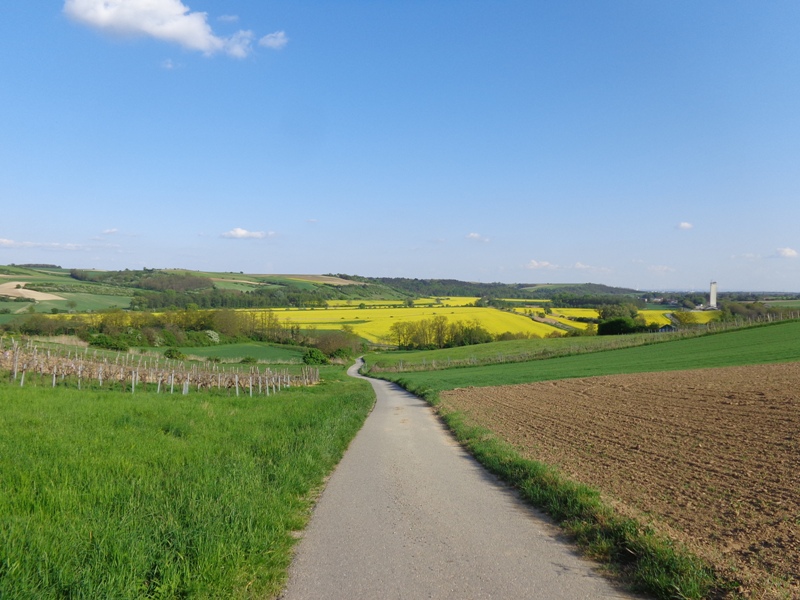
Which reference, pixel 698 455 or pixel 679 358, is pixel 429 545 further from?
pixel 679 358

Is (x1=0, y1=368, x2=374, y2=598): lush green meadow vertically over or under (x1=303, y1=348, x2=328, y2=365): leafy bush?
over

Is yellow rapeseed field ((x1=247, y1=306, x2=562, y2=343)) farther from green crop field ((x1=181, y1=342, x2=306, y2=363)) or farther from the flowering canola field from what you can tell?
green crop field ((x1=181, y1=342, x2=306, y2=363))

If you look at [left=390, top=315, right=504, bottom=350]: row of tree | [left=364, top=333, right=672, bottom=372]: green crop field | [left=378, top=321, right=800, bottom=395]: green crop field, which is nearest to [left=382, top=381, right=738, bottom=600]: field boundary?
[left=378, top=321, right=800, bottom=395]: green crop field

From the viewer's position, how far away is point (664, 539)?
6.12 metres

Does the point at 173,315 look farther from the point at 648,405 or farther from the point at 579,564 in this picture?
the point at 579,564

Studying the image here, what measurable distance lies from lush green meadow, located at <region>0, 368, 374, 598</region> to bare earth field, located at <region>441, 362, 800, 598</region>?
177 inches

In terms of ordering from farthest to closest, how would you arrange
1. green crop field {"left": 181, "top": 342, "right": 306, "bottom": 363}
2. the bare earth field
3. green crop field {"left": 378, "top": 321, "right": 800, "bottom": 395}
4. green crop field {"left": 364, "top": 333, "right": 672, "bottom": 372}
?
green crop field {"left": 181, "top": 342, "right": 306, "bottom": 363} < green crop field {"left": 364, "top": 333, "right": 672, "bottom": 372} < green crop field {"left": 378, "top": 321, "right": 800, "bottom": 395} < the bare earth field

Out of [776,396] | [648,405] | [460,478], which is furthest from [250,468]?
[776,396]

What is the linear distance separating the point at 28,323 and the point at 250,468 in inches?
2898

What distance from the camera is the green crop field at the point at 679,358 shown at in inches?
1355

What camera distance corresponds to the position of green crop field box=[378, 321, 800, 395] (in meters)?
34.4

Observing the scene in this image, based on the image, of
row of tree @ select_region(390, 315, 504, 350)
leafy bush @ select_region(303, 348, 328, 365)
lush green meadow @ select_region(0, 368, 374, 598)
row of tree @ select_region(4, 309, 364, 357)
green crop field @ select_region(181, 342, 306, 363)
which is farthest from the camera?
row of tree @ select_region(390, 315, 504, 350)

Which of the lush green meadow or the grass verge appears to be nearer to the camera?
the lush green meadow

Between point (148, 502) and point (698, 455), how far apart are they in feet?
30.9
